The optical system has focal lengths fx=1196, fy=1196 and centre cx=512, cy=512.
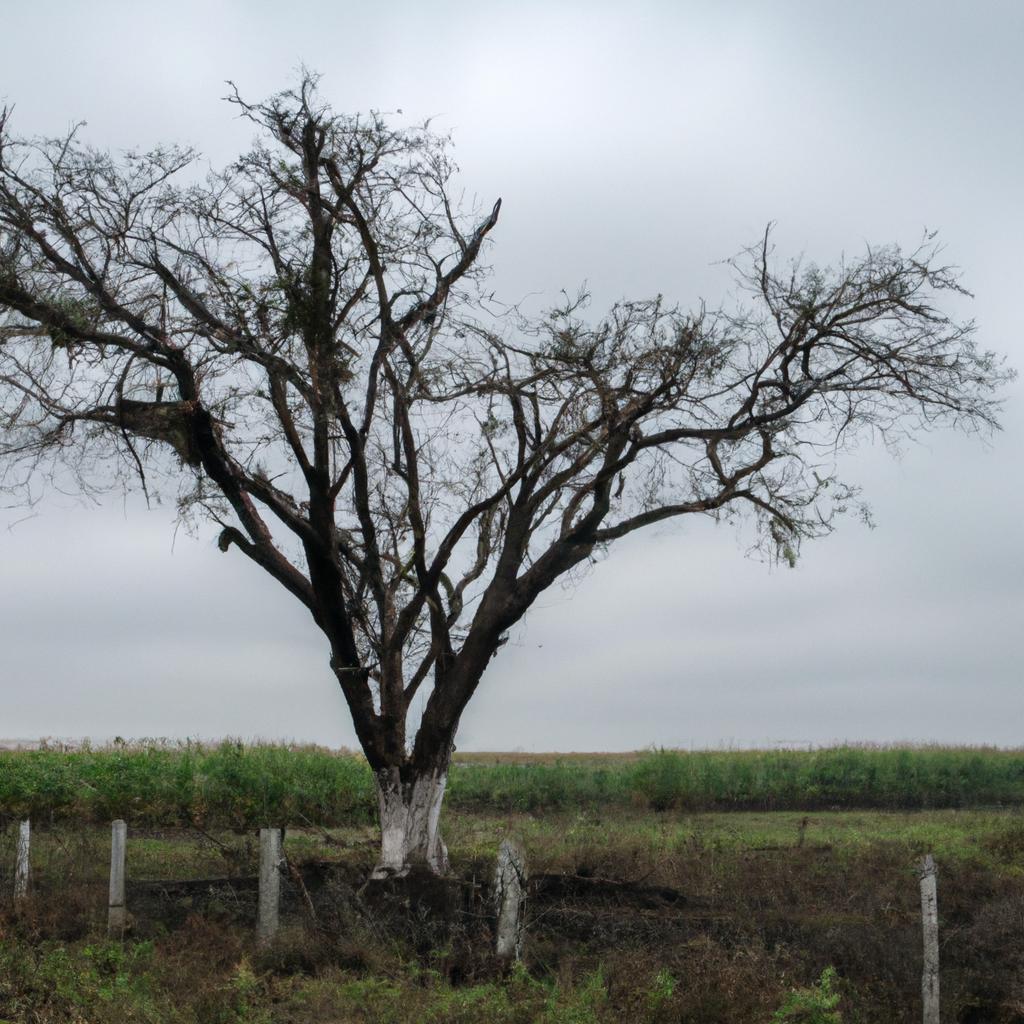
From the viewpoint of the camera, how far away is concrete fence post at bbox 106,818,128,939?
40.8 feet

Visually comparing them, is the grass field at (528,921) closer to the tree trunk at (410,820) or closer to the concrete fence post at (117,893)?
the concrete fence post at (117,893)

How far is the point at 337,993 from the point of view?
32.6 feet

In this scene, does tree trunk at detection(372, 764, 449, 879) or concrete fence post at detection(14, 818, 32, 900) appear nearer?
concrete fence post at detection(14, 818, 32, 900)

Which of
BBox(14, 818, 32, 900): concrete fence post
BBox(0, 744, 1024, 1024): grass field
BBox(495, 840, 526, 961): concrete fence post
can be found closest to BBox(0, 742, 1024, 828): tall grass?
BBox(0, 744, 1024, 1024): grass field

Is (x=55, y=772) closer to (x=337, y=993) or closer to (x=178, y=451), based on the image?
(x=178, y=451)

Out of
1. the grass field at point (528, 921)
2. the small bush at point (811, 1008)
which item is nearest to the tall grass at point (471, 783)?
the grass field at point (528, 921)

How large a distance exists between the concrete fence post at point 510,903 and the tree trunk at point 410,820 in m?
3.42

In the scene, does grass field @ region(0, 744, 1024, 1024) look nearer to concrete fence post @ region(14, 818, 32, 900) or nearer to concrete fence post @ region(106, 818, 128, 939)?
concrete fence post @ region(106, 818, 128, 939)

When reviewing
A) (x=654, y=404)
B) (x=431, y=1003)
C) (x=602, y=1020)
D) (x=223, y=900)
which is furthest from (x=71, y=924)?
(x=654, y=404)

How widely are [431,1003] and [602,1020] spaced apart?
1.43 metres

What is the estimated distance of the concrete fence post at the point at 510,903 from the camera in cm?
1068

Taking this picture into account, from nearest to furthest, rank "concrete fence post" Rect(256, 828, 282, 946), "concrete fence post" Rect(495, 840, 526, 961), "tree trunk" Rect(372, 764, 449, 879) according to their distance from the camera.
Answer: "concrete fence post" Rect(495, 840, 526, 961), "concrete fence post" Rect(256, 828, 282, 946), "tree trunk" Rect(372, 764, 449, 879)

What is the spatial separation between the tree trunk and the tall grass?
6.77 meters

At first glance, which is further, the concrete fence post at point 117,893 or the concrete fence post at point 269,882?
the concrete fence post at point 117,893
